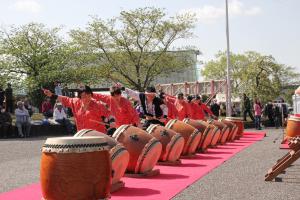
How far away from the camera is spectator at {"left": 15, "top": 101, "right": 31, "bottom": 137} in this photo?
1603 cm

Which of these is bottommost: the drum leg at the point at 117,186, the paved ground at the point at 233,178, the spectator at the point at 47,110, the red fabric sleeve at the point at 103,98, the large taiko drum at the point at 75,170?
the paved ground at the point at 233,178

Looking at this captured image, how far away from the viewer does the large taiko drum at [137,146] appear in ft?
22.3

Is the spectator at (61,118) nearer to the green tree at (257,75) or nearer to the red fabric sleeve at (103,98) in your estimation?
the red fabric sleeve at (103,98)

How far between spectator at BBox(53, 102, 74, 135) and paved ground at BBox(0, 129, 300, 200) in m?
7.11

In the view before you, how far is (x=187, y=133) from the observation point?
30.6 ft

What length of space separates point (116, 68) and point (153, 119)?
21301 mm

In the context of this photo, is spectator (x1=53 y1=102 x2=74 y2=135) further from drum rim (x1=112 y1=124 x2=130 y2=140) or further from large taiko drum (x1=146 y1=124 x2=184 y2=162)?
drum rim (x1=112 y1=124 x2=130 y2=140)

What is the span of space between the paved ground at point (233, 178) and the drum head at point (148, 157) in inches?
31.9

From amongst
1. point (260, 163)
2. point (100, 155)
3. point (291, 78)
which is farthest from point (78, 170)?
point (291, 78)

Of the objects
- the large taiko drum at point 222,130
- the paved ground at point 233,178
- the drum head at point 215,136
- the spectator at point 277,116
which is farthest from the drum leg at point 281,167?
the spectator at point 277,116

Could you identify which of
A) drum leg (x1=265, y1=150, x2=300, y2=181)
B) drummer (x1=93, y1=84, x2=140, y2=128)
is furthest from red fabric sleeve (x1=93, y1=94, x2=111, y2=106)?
drum leg (x1=265, y1=150, x2=300, y2=181)

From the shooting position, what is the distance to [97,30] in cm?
3097

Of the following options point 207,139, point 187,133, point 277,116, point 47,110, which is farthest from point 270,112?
point 187,133

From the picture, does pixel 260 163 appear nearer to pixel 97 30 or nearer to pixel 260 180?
pixel 260 180
